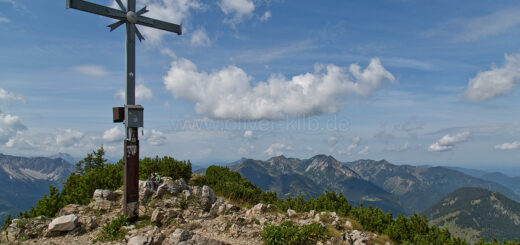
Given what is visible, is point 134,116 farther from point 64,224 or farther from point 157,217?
point 64,224

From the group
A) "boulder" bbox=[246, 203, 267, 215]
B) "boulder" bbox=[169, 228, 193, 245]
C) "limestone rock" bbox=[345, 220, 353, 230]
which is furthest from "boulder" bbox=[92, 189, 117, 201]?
"limestone rock" bbox=[345, 220, 353, 230]

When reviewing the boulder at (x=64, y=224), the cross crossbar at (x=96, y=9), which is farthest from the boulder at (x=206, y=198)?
the cross crossbar at (x=96, y=9)

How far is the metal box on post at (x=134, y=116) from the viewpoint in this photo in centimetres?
1310

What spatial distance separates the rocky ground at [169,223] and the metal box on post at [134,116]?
423 cm

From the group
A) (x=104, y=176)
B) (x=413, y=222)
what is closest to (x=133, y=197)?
(x=104, y=176)

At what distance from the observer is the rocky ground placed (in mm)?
11094

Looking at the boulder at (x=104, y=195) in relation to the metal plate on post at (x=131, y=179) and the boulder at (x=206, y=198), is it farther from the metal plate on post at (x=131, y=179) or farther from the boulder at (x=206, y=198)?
the boulder at (x=206, y=198)

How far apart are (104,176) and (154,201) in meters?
6.54

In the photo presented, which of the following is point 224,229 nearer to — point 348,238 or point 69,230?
point 348,238

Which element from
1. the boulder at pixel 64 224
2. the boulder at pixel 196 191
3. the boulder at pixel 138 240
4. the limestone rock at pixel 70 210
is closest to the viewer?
the boulder at pixel 138 240

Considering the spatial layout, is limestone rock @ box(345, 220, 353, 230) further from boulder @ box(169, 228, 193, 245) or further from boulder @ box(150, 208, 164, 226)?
boulder @ box(150, 208, 164, 226)

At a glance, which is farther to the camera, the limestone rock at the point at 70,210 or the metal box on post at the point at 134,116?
the limestone rock at the point at 70,210

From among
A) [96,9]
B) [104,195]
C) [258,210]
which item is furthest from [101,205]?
[96,9]

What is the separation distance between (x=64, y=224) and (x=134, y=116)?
17.6ft
